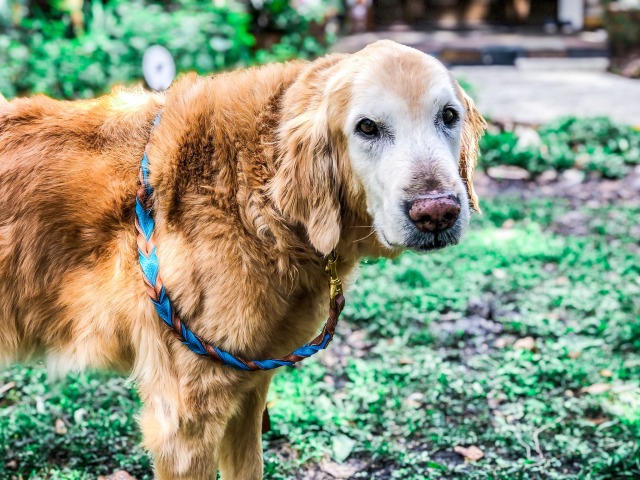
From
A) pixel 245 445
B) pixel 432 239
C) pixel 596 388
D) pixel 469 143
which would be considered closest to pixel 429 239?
pixel 432 239

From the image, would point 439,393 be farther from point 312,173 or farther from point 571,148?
point 571,148

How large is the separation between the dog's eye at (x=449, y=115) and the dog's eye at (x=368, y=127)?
0.80 feet

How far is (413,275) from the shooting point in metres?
4.98

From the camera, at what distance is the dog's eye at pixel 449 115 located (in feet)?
7.79

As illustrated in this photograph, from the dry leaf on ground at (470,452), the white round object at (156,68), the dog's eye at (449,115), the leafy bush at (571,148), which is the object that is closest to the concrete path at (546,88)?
the leafy bush at (571,148)

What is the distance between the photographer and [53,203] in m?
2.38

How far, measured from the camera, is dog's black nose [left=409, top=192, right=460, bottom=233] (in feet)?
7.06

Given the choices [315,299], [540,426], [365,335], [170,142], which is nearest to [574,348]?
[540,426]

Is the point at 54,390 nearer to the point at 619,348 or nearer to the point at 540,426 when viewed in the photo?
the point at 540,426

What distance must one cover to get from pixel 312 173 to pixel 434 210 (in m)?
0.44

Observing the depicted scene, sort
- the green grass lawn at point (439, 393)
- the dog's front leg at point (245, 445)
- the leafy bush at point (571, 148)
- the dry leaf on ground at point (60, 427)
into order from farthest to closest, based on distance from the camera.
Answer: the leafy bush at point (571, 148), the dry leaf on ground at point (60, 427), the green grass lawn at point (439, 393), the dog's front leg at point (245, 445)

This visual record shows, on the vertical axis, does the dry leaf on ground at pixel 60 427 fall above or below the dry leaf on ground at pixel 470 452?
above

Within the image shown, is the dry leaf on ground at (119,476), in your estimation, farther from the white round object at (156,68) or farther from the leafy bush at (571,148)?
the leafy bush at (571,148)

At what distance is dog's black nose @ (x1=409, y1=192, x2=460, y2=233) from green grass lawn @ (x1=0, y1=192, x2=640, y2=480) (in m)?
1.37
